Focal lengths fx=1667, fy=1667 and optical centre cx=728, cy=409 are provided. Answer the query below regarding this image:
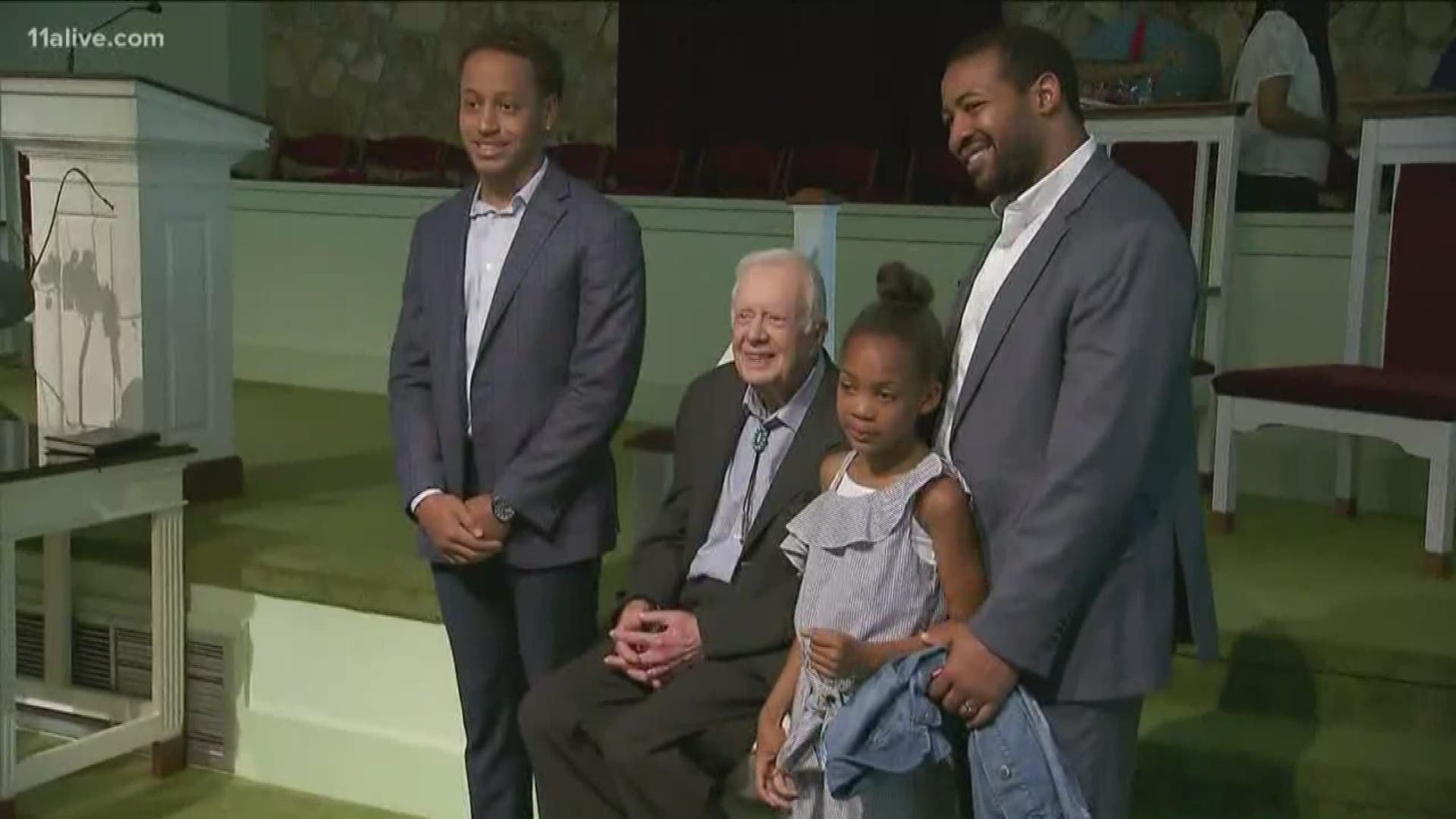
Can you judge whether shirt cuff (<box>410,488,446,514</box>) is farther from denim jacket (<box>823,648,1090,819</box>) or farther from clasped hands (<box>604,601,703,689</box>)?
denim jacket (<box>823,648,1090,819</box>)

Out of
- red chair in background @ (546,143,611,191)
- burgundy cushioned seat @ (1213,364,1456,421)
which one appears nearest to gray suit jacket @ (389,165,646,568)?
burgundy cushioned seat @ (1213,364,1456,421)

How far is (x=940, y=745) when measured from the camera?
6.33 ft

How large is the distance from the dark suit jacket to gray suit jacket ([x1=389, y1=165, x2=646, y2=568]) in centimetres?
13

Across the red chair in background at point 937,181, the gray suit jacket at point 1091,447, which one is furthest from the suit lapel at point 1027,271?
the red chair in background at point 937,181

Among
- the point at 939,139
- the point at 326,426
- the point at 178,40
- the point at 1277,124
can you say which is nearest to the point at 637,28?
the point at 939,139

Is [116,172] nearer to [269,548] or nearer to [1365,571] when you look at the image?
[269,548]

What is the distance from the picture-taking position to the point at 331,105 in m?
9.27

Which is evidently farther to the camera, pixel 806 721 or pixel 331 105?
pixel 331 105

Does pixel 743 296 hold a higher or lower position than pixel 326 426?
higher

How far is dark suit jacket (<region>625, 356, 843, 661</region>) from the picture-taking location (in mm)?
2359

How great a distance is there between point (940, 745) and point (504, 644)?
0.95m

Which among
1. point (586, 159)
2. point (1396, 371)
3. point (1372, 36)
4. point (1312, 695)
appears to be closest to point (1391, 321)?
point (1396, 371)

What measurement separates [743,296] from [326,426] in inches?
126

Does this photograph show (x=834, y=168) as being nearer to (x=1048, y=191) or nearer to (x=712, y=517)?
(x=712, y=517)
